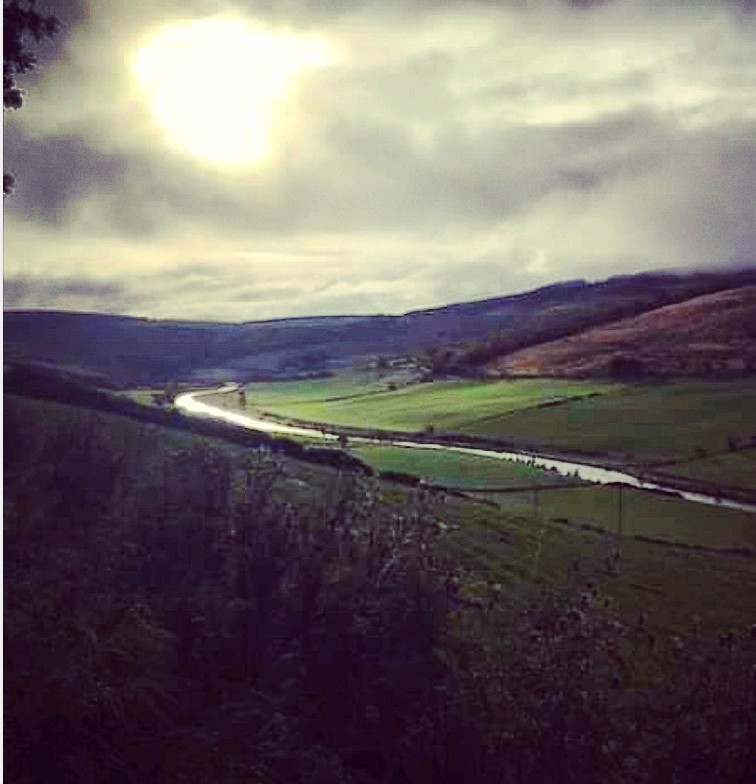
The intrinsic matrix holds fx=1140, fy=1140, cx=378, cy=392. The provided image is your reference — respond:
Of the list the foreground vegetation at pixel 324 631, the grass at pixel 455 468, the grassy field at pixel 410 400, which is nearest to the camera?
the foreground vegetation at pixel 324 631

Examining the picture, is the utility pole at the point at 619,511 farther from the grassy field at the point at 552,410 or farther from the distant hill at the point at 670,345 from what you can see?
the distant hill at the point at 670,345

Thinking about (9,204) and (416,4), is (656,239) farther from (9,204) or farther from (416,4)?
(9,204)

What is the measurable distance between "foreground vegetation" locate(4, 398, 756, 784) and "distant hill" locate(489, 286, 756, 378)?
0.41 metres

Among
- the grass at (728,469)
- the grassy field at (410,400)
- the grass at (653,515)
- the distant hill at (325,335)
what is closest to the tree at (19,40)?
the distant hill at (325,335)

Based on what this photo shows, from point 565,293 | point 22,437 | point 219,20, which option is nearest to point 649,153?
point 565,293

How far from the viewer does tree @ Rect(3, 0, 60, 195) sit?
112 inches

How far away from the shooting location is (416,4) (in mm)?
2727

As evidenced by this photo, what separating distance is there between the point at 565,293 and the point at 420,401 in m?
0.44

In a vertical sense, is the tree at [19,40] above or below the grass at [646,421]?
above

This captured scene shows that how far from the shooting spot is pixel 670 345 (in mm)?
2650

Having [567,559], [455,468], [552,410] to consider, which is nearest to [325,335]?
[455,468]

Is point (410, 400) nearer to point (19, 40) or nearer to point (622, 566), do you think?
point (622, 566)

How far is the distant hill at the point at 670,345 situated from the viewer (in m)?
2.60

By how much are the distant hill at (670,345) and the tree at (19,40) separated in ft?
4.63
